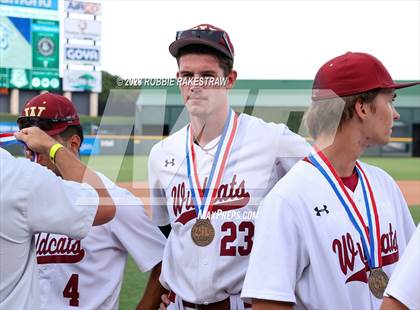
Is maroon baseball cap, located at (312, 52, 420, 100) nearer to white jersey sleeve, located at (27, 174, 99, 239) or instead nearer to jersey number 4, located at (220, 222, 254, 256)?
jersey number 4, located at (220, 222, 254, 256)

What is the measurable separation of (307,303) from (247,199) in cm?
83

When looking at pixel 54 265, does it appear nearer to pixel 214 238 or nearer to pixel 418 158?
pixel 214 238

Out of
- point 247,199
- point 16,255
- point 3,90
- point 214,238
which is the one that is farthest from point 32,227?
point 3,90

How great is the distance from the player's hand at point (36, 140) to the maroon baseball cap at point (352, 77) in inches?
47.0

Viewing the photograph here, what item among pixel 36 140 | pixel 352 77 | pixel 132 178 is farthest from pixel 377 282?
pixel 132 178

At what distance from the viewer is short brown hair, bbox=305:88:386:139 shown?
6.79ft

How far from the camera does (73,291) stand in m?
2.72

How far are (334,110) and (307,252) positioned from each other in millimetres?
556

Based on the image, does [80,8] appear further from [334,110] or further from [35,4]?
[334,110]

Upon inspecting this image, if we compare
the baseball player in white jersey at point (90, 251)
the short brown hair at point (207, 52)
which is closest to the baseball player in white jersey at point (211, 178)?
the short brown hair at point (207, 52)

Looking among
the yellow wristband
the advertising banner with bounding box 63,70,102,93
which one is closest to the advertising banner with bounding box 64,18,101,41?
the advertising banner with bounding box 63,70,102,93

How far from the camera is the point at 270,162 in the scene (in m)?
2.69

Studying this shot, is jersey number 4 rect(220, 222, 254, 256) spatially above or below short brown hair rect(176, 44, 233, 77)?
below

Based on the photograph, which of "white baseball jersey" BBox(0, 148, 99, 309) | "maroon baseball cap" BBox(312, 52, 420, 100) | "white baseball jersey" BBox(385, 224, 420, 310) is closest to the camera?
"white baseball jersey" BBox(385, 224, 420, 310)
